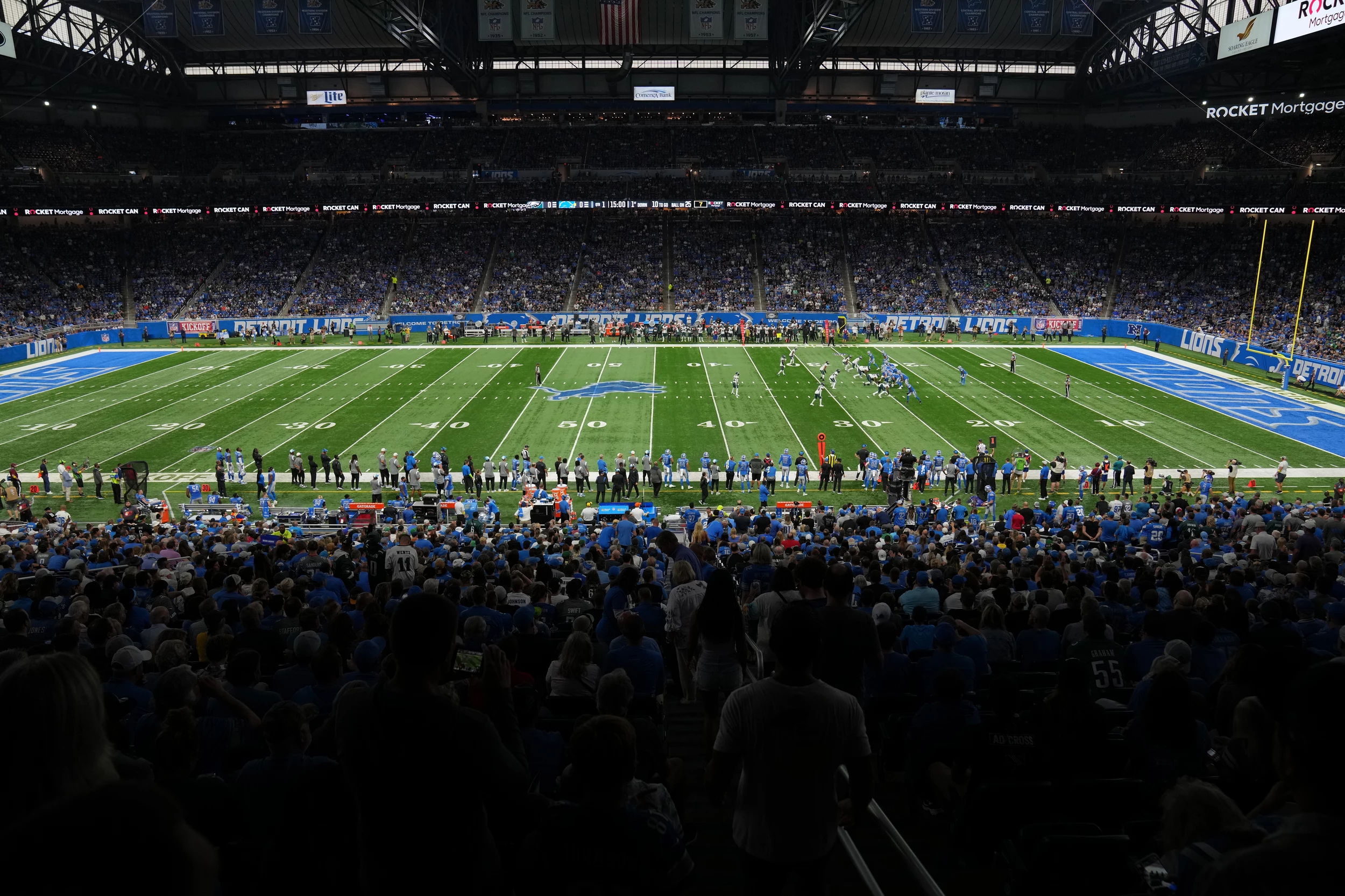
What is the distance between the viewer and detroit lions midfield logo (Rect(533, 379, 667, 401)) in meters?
41.8

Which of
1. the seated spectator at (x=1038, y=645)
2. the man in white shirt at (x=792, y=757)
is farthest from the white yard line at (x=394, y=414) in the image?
the man in white shirt at (x=792, y=757)

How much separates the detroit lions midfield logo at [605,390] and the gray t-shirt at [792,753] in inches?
1485

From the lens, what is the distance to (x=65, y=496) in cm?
2833

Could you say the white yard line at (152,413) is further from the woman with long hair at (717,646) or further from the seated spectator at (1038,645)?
the seated spectator at (1038,645)

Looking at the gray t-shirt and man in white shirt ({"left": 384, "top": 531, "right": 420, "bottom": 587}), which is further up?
the gray t-shirt

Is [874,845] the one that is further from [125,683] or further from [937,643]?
[125,683]

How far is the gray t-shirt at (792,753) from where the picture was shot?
3742 millimetres

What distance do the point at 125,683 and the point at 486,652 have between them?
14.1ft

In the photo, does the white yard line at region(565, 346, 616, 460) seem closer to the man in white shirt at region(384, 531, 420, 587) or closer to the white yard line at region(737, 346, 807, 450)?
the white yard line at region(737, 346, 807, 450)

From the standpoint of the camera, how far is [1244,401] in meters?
39.7

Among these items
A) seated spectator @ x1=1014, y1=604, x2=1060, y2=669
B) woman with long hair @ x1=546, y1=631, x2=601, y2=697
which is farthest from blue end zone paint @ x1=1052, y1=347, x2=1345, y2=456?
woman with long hair @ x1=546, y1=631, x2=601, y2=697

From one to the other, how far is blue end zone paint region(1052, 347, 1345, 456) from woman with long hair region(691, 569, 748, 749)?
3531cm

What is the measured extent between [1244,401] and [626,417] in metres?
29.0

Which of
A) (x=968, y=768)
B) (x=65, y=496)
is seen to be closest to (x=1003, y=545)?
(x=968, y=768)
